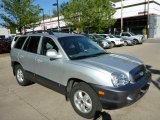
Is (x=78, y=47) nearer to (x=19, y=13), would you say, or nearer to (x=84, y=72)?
(x=84, y=72)

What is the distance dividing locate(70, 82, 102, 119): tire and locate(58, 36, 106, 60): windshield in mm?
797

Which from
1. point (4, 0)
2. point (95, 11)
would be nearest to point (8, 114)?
point (4, 0)

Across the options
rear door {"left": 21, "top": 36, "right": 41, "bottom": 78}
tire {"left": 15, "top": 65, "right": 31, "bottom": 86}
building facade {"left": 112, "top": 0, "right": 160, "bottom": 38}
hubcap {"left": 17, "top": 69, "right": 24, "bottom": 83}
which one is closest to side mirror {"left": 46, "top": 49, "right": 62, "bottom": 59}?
rear door {"left": 21, "top": 36, "right": 41, "bottom": 78}

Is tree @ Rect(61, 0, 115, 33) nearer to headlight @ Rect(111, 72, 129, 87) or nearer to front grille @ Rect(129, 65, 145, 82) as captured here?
front grille @ Rect(129, 65, 145, 82)

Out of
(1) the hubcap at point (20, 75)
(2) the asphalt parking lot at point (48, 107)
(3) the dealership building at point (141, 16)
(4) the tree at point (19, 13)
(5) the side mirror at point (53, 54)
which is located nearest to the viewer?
(2) the asphalt parking lot at point (48, 107)

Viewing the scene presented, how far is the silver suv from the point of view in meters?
3.75

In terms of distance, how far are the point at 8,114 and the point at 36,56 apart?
170 cm

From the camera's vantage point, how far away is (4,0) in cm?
2488

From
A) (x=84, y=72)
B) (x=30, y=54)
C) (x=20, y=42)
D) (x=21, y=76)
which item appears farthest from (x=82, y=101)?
(x=20, y=42)

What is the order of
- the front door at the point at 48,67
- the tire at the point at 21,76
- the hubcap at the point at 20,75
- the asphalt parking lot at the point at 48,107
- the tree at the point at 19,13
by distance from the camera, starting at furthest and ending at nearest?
1. the tree at the point at 19,13
2. the hubcap at the point at 20,75
3. the tire at the point at 21,76
4. the front door at the point at 48,67
5. the asphalt parking lot at the point at 48,107

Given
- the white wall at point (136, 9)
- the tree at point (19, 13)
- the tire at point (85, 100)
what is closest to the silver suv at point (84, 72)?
the tire at point (85, 100)

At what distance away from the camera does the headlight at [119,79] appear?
3718mm

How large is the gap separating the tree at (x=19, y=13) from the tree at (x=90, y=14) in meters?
6.98

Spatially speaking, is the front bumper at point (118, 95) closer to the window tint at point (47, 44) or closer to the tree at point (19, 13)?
the window tint at point (47, 44)
